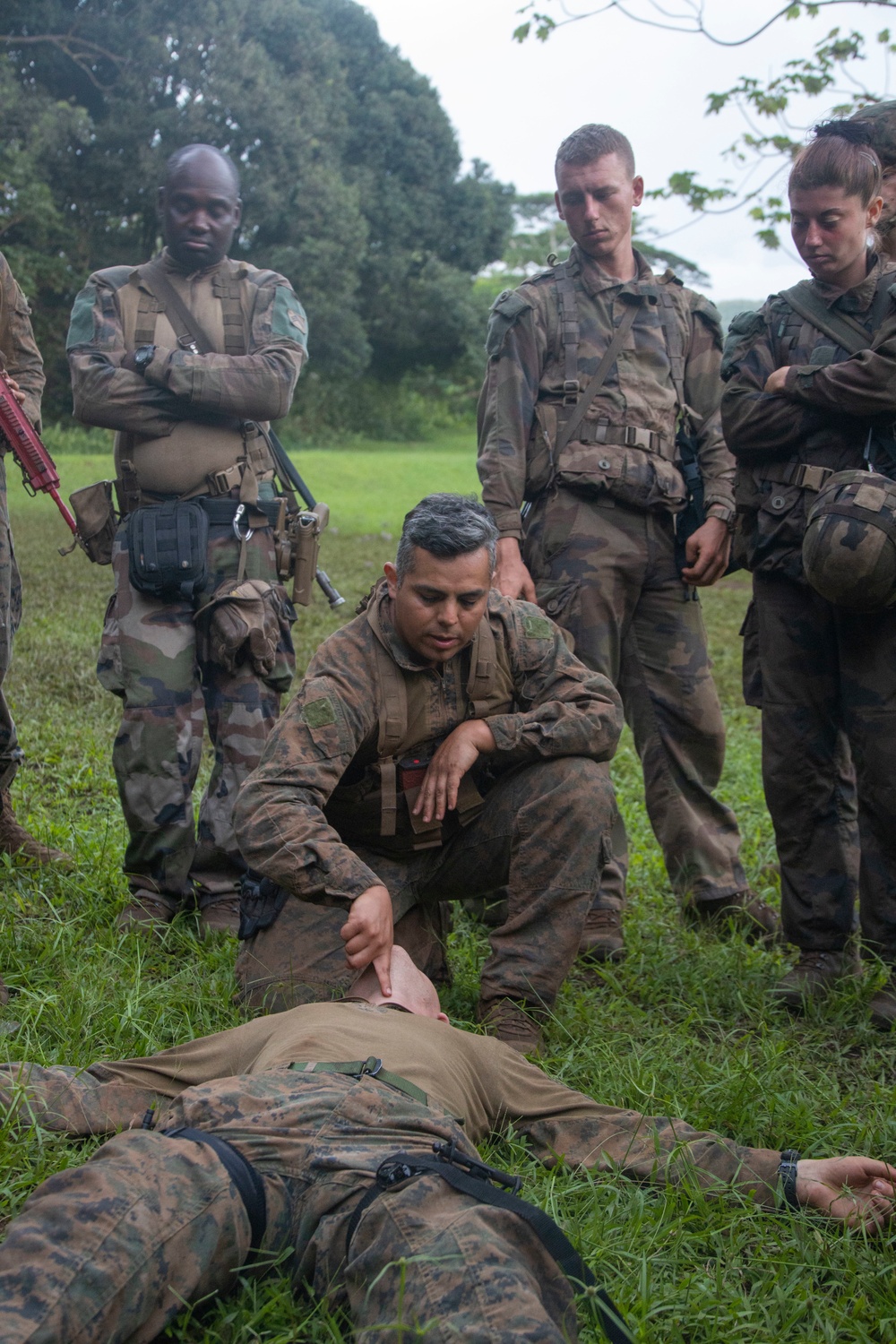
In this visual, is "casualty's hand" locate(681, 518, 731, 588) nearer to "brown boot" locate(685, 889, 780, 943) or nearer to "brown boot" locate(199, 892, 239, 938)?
"brown boot" locate(685, 889, 780, 943)

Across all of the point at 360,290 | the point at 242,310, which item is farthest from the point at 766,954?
the point at 360,290

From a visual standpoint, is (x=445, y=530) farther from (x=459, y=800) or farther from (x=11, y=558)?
(x=11, y=558)

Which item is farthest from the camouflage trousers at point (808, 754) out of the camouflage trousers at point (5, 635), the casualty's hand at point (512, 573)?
the camouflage trousers at point (5, 635)

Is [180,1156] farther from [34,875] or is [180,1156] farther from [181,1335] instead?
[34,875]

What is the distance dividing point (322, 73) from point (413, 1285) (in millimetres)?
23612

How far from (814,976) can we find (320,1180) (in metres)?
2.00

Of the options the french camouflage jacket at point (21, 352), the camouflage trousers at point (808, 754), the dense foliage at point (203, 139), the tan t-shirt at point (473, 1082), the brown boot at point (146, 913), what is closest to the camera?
the tan t-shirt at point (473, 1082)

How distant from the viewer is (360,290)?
2609cm

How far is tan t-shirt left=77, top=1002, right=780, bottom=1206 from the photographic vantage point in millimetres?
2520

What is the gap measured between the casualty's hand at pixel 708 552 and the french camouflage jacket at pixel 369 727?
688mm

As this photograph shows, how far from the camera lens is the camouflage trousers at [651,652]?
4.16 meters

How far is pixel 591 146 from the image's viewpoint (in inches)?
161

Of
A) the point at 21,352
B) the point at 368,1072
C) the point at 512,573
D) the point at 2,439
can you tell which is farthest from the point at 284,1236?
the point at 21,352

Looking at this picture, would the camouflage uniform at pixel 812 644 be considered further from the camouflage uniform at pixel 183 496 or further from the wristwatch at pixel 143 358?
the wristwatch at pixel 143 358
